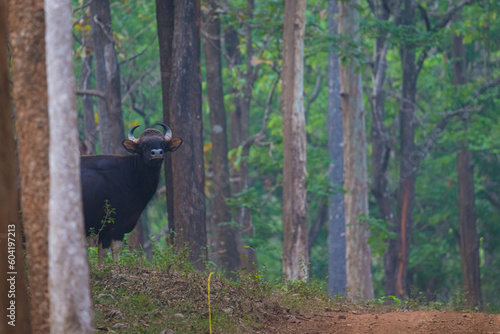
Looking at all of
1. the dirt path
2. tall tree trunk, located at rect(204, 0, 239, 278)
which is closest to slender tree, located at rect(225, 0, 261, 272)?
tall tree trunk, located at rect(204, 0, 239, 278)

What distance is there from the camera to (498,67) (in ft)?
101

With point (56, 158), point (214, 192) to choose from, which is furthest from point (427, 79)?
point (56, 158)

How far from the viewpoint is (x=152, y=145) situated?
1282 cm

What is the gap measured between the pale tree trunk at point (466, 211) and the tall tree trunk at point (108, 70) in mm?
12753

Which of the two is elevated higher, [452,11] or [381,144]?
[452,11]

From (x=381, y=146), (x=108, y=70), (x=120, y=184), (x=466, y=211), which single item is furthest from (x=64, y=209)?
(x=466, y=211)

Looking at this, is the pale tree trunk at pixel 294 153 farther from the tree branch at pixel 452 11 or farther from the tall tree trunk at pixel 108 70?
the tree branch at pixel 452 11

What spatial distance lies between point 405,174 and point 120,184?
56.2 ft

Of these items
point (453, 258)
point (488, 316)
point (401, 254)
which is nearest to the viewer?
point (488, 316)

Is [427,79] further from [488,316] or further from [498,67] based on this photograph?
[488,316]

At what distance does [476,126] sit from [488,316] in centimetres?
1864

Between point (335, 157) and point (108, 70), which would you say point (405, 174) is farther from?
point (108, 70)

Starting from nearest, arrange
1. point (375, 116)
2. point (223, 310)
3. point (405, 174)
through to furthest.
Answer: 1. point (223, 310)
2. point (375, 116)
3. point (405, 174)

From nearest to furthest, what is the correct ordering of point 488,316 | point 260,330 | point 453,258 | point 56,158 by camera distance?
point 56,158
point 260,330
point 488,316
point 453,258
